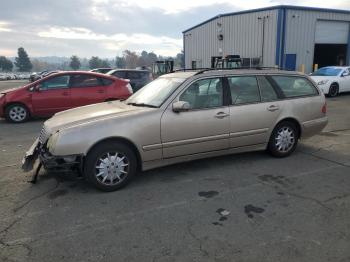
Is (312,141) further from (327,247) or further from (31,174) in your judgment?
(31,174)

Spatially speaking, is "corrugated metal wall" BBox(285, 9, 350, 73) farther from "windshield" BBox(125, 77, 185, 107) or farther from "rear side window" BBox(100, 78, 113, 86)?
"windshield" BBox(125, 77, 185, 107)

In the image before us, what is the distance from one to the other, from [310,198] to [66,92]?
26.5ft

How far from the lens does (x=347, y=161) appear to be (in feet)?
18.9

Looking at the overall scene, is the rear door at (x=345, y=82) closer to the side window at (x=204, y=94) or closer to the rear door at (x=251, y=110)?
the rear door at (x=251, y=110)

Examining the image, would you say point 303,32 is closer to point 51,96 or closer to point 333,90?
point 333,90

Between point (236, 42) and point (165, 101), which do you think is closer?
point (165, 101)

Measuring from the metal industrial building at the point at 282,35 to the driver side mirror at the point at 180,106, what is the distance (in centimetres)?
1875

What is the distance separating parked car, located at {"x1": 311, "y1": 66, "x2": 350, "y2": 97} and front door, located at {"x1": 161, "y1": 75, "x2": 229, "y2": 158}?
1211 centimetres

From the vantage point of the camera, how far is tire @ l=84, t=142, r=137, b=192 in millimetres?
4410

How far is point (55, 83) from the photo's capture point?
10289 millimetres

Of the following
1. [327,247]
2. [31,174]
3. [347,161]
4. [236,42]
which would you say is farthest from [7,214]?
[236,42]

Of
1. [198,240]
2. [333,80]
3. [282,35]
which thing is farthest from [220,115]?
[282,35]

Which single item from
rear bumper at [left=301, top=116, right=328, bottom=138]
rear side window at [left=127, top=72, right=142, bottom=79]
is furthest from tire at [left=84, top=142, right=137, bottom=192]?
rear side window at [left=127, top=72, right=142, bottom=79]

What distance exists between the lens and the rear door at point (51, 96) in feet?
33.4
